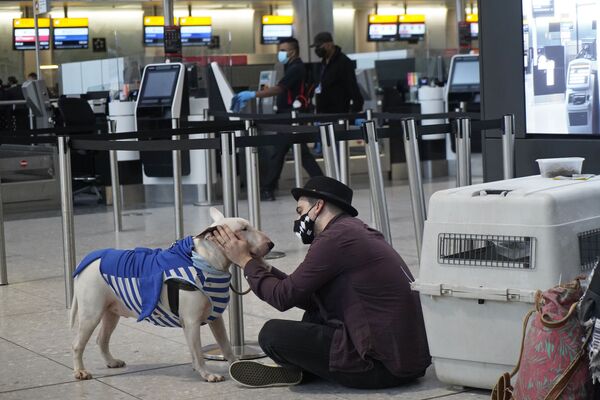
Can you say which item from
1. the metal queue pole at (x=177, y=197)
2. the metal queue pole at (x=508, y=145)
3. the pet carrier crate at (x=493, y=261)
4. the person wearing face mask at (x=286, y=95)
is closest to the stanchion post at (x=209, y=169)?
the person wearing face mask at (x=286, y=95)

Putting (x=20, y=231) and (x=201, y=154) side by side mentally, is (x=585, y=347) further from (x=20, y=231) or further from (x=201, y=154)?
(x=201, y=154)

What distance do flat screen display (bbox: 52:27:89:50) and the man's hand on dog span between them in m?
20.7

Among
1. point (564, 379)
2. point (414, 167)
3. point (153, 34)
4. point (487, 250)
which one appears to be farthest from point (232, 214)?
point (153, 34)

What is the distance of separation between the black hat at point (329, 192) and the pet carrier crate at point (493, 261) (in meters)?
0.38

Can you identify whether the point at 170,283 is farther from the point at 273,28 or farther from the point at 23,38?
the point at 273,28

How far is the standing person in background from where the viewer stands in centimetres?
1098

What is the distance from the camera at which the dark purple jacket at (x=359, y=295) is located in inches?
163

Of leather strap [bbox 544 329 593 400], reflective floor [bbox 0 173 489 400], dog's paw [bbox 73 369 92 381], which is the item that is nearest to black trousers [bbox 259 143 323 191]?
reflective floor [bbox 0 173 489 400]

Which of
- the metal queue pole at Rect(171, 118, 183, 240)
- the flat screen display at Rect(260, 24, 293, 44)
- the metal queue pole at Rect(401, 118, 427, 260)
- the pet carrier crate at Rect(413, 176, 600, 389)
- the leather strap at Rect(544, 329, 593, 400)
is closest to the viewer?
the leather strap at Rect(544, 329, 593, 400)

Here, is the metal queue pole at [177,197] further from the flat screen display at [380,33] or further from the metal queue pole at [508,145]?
the flat screen display at [380,33]

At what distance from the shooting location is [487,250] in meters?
4.02

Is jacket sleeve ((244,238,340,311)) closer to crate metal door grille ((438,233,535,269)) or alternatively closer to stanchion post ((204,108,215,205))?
crate metal door grille ((438,233,535,269))

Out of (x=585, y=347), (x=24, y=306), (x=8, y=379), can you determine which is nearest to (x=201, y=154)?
(x=24, y=306)

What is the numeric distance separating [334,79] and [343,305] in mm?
6970
